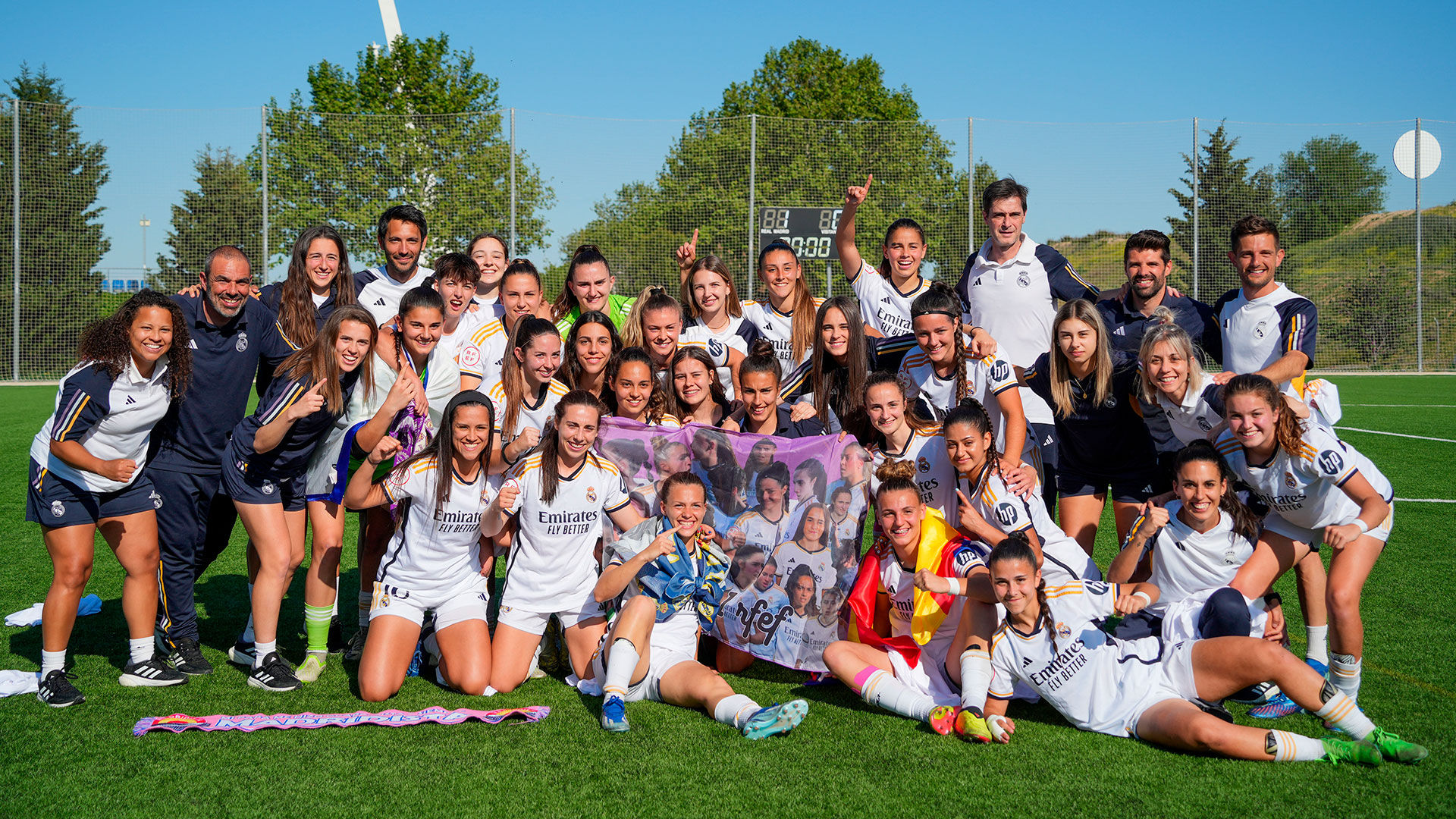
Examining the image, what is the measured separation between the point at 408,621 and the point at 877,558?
225 centimetres

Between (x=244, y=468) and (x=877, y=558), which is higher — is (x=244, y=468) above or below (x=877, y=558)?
above

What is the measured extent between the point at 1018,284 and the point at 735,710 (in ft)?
10.4

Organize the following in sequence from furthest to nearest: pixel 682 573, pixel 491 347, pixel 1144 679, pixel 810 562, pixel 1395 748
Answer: pixel 491 347, pixel 810 562, pixel 682 573, pixel 1144 679, pixel 1395 748

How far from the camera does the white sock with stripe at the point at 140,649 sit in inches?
174

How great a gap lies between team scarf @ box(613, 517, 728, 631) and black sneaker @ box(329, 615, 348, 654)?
5.82 feet

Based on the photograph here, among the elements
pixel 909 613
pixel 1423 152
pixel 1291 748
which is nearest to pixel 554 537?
pixel 909 613

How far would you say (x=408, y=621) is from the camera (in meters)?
4.45

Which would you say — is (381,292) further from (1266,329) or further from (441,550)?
(1266,329)

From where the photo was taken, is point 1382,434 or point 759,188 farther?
point 759,188

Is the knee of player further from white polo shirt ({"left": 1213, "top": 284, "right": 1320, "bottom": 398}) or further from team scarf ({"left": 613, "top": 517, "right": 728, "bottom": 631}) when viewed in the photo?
team scarf ({"left": 613, "top": 517, "right": 728, "bottom": 631})

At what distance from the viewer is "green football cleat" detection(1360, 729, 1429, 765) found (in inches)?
131

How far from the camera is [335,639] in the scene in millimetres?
5098

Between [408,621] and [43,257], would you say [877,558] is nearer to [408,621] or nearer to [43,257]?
[408,621]

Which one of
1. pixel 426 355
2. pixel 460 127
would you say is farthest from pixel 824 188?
pixel 426 355
